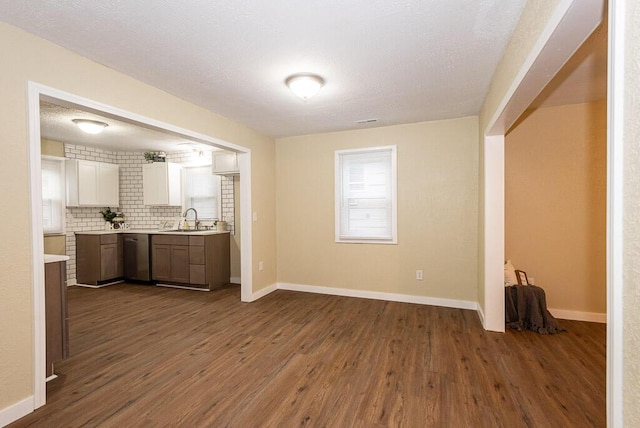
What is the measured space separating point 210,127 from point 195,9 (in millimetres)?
1942

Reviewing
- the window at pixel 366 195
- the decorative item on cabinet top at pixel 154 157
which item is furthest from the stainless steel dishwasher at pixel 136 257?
the window at pixel 366 195

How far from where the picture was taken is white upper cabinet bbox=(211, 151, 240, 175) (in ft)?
16.7

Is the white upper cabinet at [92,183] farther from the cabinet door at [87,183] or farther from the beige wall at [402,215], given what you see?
the beige wall at [402,215]

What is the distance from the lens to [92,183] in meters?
5.64

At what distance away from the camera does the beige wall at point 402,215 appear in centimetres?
404

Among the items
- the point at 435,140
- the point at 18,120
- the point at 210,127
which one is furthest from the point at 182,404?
the point at 435,140

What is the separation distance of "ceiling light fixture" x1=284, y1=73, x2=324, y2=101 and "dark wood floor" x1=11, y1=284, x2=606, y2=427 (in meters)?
2.40

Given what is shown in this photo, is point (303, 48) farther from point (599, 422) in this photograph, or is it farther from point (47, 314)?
point (599, 422)

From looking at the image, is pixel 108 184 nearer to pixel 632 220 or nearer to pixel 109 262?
pixel 109 262

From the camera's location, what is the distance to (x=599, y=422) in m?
1.86

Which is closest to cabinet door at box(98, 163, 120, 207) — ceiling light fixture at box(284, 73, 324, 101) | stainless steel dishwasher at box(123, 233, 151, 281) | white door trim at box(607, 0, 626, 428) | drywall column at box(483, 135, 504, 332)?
stainless steel dishwasher at box(123, 233, 151, 281)

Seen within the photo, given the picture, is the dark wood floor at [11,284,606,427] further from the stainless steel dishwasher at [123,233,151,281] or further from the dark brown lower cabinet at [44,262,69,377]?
the stainless steel dishwasher at [123,233,151,281]

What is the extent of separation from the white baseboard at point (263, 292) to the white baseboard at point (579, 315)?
374 cm

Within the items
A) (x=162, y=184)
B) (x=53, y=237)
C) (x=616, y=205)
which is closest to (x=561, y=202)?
(x=616, y=205)
